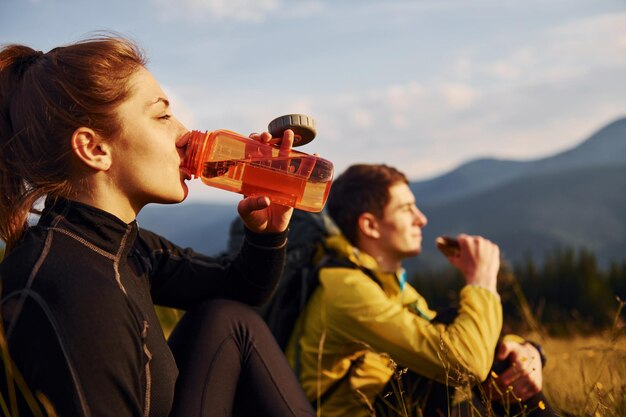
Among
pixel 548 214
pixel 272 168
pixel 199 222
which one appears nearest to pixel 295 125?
pixel 272 168

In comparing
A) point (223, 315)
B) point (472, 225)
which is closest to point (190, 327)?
point (223, 315)

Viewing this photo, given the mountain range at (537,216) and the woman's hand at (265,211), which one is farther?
the mountain range at (537,216)

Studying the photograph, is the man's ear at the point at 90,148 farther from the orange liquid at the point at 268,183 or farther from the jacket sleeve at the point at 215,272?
the jacket sleeve at the point at 215,272

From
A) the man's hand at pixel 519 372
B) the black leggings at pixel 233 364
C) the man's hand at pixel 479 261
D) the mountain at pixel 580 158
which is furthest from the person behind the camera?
the mountain at pixel 580 158

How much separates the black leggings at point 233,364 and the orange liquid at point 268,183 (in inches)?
15.6

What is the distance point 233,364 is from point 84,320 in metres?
0.77

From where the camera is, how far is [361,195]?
13.2ft

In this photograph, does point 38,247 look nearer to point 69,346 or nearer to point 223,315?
point 69,346

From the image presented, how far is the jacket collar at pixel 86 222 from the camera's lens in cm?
207

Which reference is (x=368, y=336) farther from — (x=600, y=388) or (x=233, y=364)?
(x=600, y=388)

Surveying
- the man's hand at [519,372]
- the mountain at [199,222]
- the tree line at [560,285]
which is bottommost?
the mountain at [199,222]

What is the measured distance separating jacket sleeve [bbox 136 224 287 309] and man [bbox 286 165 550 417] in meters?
0.31


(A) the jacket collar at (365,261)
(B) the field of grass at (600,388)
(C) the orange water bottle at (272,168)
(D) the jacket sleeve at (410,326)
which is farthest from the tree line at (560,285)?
(C) the orange water bottle at (272,168)

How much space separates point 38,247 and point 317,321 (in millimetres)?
1687
